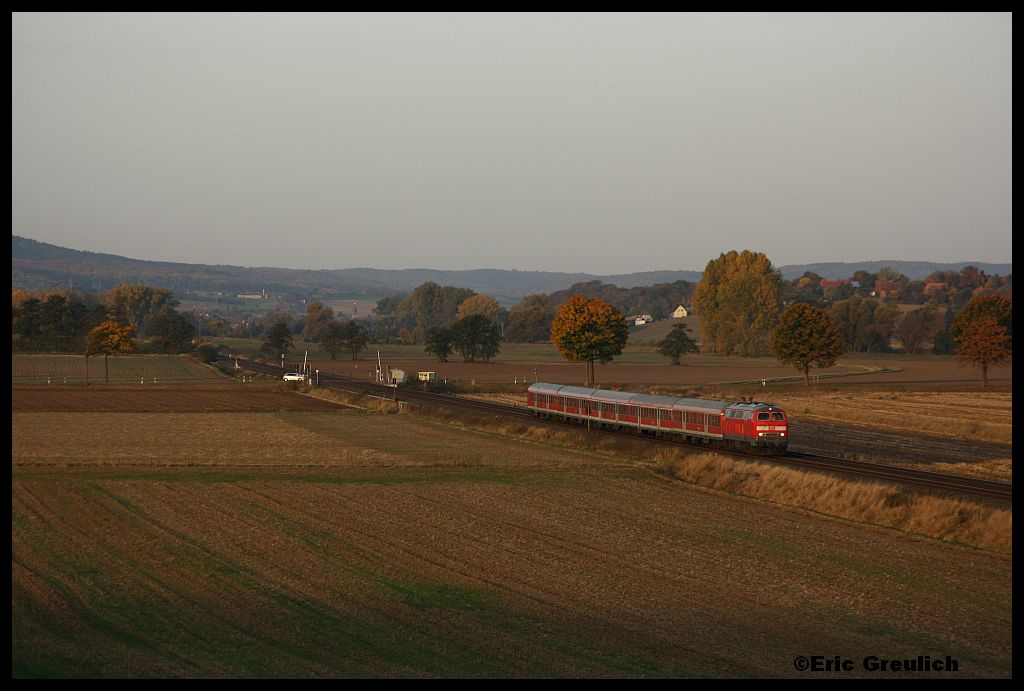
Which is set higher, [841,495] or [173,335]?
[173,335]

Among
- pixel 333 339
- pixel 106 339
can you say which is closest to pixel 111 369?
pixel 106 339

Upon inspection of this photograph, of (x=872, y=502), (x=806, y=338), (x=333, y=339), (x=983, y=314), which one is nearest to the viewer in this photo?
(x=872, y=502)

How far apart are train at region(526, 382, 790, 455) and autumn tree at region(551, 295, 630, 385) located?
30.5m

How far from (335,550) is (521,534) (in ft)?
18.8

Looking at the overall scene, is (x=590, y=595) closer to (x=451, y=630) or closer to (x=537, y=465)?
A: (x=451, y=630)

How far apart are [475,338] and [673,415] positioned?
3841 inches

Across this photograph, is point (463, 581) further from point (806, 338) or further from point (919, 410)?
point (806, 338)

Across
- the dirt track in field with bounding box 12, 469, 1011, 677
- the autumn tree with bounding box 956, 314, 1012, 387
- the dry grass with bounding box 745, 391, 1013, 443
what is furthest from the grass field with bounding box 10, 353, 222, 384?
the dirt track in field with bounding box 12, 469, 1011, 677

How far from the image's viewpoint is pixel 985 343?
9606 centimetres

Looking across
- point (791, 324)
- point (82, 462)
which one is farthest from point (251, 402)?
point (791, 324)

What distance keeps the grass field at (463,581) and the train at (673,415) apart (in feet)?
30.4

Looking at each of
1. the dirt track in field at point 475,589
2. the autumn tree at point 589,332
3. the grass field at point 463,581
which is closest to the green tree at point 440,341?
the autumn tree at point 589,332

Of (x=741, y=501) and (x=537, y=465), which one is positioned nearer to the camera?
(x=741, y=501)
